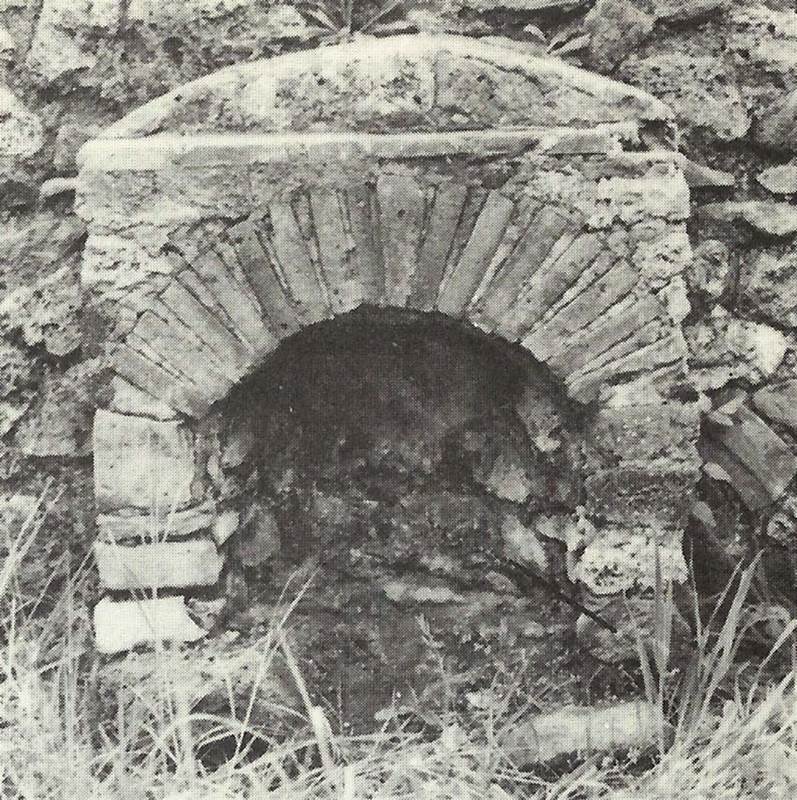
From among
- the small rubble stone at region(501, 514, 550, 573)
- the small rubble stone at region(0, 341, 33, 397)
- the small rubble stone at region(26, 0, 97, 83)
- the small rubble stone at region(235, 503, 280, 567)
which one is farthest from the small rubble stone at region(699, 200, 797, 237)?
the small rubble stone at region(0, 341, 33, 397)

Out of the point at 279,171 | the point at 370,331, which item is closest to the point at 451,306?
the point at 370,331

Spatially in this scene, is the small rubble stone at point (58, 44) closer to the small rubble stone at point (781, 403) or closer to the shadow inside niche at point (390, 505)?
the shadow inside niche at point (390, 505)

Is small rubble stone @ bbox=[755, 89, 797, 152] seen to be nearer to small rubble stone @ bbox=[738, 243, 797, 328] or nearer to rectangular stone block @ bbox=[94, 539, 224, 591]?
small rubble stone @ bbox=[738, 243, 797, 328]

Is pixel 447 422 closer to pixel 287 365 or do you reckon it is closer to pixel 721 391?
pixel 287 365

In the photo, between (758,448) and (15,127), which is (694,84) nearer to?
Result: (758,448)

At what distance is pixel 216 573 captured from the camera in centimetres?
239

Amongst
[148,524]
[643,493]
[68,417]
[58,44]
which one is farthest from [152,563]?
[58,44]

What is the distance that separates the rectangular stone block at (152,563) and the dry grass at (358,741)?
0.39 ft

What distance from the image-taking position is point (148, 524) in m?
2.31

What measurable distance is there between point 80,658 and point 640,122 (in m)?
1.97

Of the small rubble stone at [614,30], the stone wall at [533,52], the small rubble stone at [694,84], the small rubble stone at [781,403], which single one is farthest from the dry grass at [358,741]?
the small rubble stone at [614,30]

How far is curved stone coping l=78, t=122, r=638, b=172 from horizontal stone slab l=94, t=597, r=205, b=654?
104 cm

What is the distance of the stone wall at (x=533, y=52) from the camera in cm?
237

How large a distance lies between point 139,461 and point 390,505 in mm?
716
